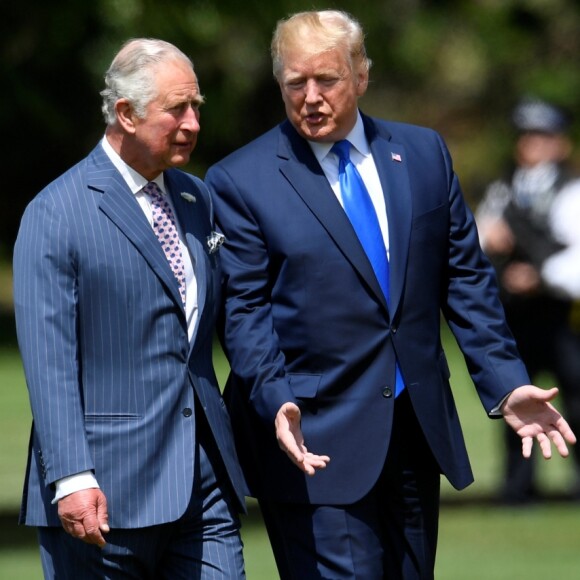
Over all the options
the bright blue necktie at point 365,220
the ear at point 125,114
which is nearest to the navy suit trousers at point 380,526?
the bright blue necktie at point 365,220

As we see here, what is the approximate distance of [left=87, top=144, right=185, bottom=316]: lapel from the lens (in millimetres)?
4895

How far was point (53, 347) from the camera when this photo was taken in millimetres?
4746

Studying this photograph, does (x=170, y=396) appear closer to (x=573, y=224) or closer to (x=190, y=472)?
(x=190, y=472)

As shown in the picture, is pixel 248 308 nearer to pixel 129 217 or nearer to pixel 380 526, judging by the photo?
pixel 129 217

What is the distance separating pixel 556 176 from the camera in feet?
34.0

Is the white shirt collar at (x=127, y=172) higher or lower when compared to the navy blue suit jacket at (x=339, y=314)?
higher

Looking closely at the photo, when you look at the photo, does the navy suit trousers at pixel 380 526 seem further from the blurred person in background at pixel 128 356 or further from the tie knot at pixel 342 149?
the tie knot at pixel 342 149

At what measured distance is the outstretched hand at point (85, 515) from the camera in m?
4.66

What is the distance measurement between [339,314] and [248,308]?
0.92 feet

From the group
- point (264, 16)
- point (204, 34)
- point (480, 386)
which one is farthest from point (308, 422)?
point (204, 34)

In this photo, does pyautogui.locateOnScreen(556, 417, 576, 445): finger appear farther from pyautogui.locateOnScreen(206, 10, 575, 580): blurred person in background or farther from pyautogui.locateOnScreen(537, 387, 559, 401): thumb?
pyautogui.locateOnScreen(537, 387, 559, 401): thumb

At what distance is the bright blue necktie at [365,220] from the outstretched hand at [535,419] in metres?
A: 0.36

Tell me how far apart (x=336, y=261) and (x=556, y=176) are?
210 inches

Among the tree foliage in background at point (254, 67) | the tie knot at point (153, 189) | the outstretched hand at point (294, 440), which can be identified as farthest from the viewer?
the tree foliage in background at point (254, 67)
